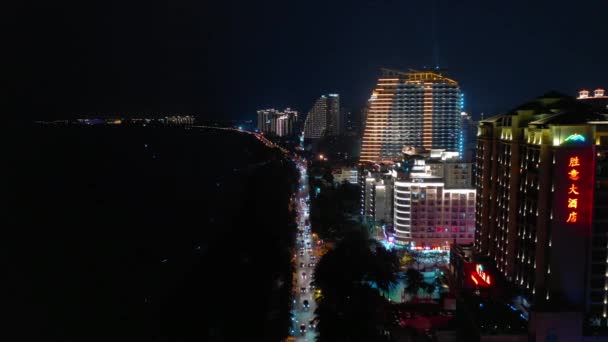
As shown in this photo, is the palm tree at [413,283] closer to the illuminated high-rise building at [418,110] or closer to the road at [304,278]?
the road at [304,278]

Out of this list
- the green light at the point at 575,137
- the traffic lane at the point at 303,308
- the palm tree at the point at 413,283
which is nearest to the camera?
the green light at the point at 575,137

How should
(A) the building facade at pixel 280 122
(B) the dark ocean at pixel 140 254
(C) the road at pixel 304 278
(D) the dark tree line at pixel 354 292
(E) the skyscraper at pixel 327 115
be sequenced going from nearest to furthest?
(D) the dark tree line at pixel 354 292 < (C) the road at pixel 304 278 < (B) the dark ocean at pixel 140 254 < (E) the skyscraper at pixel 327 115 < (A) the building facade at pixel 280 122

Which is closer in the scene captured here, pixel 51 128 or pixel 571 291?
pixel 571 291

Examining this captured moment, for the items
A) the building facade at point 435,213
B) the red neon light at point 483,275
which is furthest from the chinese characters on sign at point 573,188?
the building facade at point 435,213

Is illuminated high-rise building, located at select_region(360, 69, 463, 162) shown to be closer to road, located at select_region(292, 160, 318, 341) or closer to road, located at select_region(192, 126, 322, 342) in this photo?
road, located at select_region(192, 126, 322, 342)

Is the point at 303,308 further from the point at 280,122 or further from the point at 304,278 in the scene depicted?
the point at 280,122

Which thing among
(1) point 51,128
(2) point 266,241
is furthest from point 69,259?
(1) point 51,128

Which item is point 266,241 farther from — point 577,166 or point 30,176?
point 30,176
